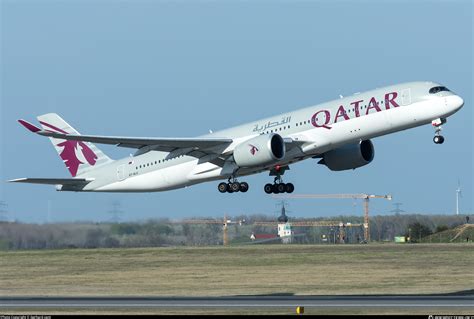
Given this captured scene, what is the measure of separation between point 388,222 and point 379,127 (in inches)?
1678

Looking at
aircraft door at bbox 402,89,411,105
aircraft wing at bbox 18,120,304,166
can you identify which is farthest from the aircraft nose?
aircraft wing at bbox 18,120,304,166

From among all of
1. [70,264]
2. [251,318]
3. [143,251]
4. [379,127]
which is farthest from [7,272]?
[251,318]

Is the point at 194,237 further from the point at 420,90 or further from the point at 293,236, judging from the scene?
the point at 420,90

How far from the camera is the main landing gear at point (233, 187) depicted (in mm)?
54188

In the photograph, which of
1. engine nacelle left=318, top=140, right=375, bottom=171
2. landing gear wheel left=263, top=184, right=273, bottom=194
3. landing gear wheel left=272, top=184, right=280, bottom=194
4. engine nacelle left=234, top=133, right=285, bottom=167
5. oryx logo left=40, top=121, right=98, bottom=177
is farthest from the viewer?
oryx logo left=40, top=121, right=98, bottom=177

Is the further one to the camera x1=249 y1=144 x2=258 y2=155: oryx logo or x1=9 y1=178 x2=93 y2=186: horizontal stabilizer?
x1=9 y1=178 x2=93 y2=186: horizontal stabilizer

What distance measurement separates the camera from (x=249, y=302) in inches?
1578

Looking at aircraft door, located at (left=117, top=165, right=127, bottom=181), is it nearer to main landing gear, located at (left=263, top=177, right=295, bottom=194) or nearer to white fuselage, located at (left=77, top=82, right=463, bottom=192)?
white fuselage, located at (left=77, top=82, right=463, bottom=192)

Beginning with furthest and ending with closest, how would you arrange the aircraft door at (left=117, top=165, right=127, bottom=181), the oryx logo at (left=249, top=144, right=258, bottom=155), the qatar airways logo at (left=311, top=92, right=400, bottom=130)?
the aircraft door at (left=117, top=165, right=127, bottom=181) < the oryx logo at (left=249, top=144, right=258, bottom=155) < the qatar airways logo at (left=311, top=92, right=400, bottom=130)

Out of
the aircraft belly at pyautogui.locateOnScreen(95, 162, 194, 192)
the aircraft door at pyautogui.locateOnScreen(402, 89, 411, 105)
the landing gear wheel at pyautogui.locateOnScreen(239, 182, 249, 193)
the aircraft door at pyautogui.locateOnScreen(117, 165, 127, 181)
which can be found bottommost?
the landing gear wheel at pyautogui.locateOnScreen(239, 182, 249, 193)

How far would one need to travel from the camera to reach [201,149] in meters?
54.2

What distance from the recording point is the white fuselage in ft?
161

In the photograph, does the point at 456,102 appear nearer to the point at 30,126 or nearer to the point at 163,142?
the point at 163,142

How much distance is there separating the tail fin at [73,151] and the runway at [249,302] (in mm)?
19557
